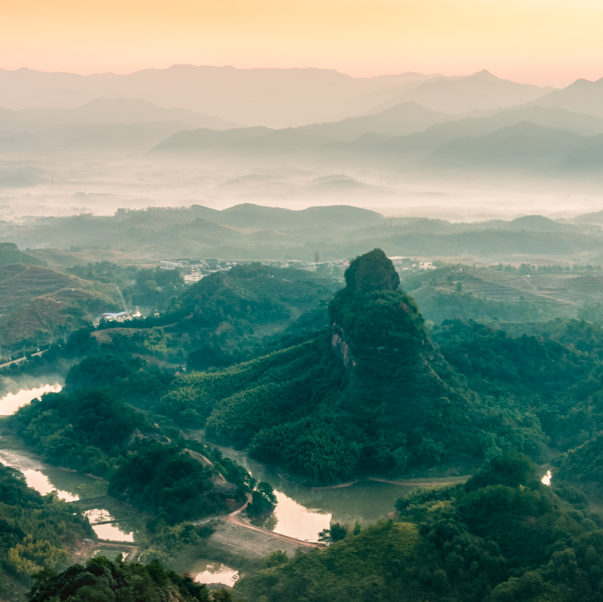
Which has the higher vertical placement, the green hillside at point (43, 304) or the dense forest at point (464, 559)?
the green hillside at point (43, 304)

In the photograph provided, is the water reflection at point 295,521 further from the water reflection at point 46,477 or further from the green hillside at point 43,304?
the green hillside at point 43,304

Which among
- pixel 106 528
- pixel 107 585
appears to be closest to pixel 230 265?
pixel 106 528

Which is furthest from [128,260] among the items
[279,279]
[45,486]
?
[45,486]

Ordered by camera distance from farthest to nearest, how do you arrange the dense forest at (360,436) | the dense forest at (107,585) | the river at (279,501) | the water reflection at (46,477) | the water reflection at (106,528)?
the water reflection at (46,477)
the river at (279,501)
the water reflection at (106,528)
the dense forest at (360,436)
the dense forest at (107,585)

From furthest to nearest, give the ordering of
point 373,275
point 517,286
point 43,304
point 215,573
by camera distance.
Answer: point 517,286, point 43,304, point 373,275, point 215,573

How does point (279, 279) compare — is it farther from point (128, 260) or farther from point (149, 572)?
point (149, 572)

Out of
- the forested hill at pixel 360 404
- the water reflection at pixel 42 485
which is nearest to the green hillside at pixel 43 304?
the forested hill at pixel 360 404

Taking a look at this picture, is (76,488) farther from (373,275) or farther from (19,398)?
(373,275)
